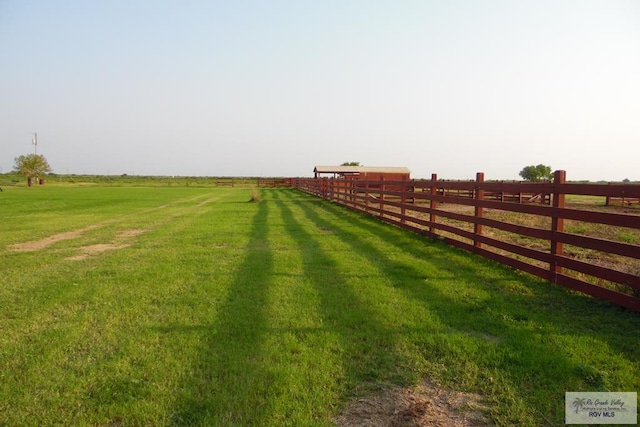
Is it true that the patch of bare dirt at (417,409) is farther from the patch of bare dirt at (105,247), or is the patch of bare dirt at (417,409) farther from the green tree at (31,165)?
the green tree at (31,165)

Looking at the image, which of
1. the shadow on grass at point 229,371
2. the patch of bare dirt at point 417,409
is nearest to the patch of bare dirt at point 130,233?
the shadow on grass at point 229,371

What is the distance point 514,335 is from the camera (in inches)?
139

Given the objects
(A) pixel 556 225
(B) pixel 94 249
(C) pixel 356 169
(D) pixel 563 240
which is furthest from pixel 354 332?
(C) pixel 356 169

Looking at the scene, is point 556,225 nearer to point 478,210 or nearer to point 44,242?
point 478,210

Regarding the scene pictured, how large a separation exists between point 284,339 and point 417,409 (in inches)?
52.2

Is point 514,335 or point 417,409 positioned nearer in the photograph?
point 417,409

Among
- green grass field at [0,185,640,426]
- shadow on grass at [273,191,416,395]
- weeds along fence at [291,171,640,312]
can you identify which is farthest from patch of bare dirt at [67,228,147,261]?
weeds along fence at [291,171,640,312]

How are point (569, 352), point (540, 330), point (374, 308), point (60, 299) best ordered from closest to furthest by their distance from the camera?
point (569, 352) → point (540, 330) → point (374, 308) → point (60, 299)

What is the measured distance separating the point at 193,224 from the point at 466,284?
8799 millimetres

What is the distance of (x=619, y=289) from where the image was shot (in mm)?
4734

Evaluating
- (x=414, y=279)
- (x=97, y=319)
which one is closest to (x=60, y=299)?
(x=97, y=319)

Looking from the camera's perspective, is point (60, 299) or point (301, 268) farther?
point (301, 268)

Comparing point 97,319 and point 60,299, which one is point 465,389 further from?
point 60,299

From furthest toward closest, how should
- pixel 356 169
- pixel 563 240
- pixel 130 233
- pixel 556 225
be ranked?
pixel 356 169
pixel 130 233
pixel 556 225
pixel 563 240
